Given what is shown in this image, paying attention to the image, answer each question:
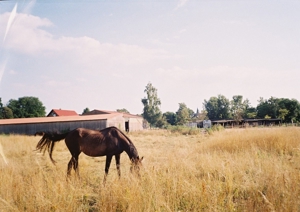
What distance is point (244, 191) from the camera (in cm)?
312

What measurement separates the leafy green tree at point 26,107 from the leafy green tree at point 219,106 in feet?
31.5

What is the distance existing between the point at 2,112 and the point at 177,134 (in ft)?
44.1

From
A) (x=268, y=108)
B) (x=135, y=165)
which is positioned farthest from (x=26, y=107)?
(x=268, y=108)

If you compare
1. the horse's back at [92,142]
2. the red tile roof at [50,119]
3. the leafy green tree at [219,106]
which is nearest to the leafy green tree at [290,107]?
the leafy green tree at [219,106]

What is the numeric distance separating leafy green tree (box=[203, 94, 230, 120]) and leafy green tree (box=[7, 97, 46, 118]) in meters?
9.60

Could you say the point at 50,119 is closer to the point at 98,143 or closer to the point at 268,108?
the point at 98,143

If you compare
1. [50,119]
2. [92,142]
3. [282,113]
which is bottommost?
[92,142]

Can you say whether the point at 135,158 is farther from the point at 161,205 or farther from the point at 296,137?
the point at 296,137

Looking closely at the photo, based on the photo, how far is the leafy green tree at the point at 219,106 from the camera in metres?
9.55

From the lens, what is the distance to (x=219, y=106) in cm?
971

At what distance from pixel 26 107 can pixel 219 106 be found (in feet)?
37.0

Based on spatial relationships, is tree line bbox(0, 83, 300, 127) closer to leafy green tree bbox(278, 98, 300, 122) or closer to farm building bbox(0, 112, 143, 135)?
leafy green tree bbox(278, 98, 300, 122)

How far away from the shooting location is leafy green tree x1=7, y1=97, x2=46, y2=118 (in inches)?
395

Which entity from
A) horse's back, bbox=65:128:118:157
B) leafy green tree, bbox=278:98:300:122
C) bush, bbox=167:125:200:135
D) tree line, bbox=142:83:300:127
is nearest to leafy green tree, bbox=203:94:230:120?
tree line, bbox=142:83:300:127
